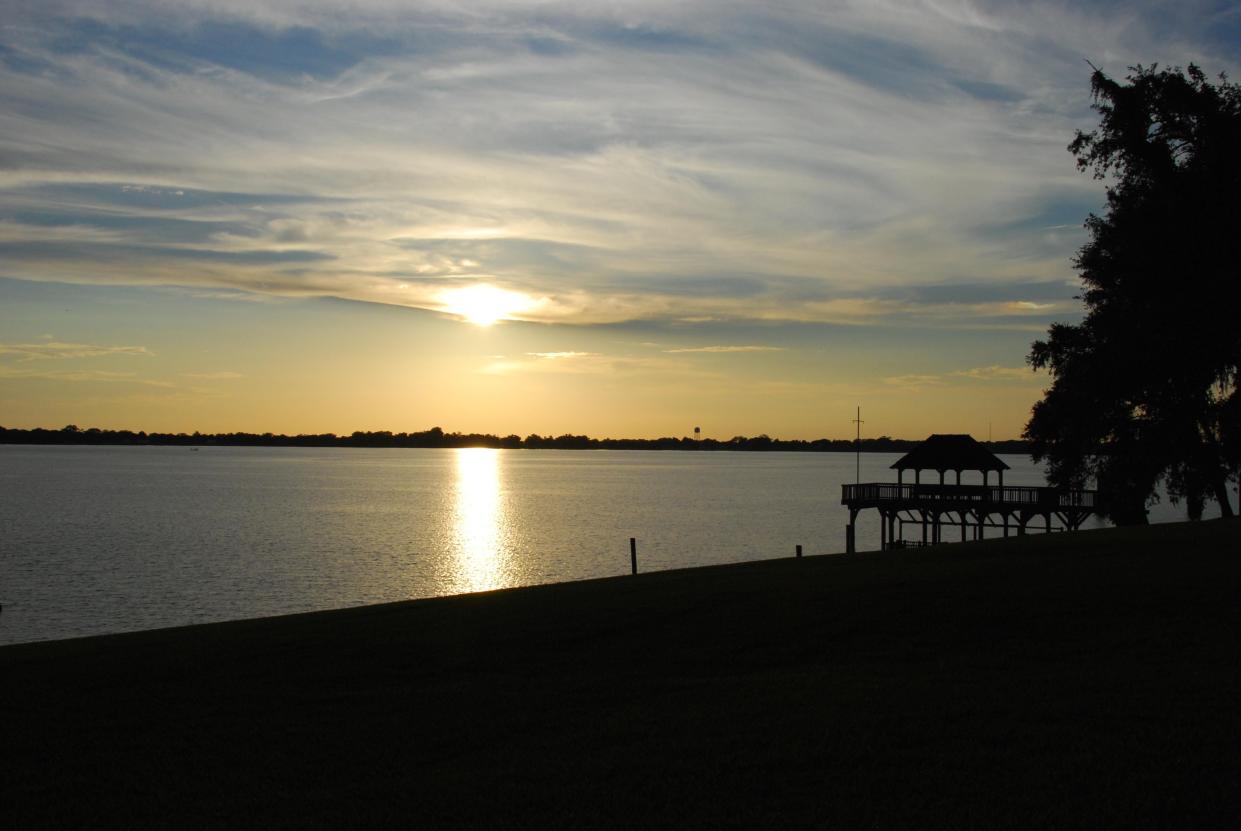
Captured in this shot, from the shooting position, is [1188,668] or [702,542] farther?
[702,542]

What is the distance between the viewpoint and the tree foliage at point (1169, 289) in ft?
73.7

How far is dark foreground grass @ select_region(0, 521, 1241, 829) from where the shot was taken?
29.4 feet

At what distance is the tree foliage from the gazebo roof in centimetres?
1146

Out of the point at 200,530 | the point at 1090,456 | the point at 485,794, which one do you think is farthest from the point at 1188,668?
the point at 200,530

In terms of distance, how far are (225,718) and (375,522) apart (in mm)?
79059

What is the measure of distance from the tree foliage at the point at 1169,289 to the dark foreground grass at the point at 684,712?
613 centimetres

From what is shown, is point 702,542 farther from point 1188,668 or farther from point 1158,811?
point 1158,811

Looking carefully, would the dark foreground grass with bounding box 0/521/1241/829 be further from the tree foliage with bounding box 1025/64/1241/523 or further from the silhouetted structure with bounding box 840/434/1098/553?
the silhouetted structure with bounding box 840/434/1098/553

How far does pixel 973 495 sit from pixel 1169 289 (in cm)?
3232

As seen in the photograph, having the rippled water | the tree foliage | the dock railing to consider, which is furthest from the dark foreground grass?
the dock railing

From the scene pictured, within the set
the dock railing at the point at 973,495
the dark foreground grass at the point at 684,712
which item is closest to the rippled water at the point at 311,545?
the dock railing at the point at 973,495

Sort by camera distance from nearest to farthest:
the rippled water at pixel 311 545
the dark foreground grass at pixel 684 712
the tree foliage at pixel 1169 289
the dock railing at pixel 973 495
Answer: the dark foreground grass at pixel 684 712 → the tree foliage at pixel 1169 289 → the rippled water at pixel 311 545 → the dock railing at pixel 973 495

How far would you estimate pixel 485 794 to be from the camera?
940 centimetres

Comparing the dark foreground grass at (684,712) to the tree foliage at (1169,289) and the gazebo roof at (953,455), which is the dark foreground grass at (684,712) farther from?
the gazebo roof at (953,455)
